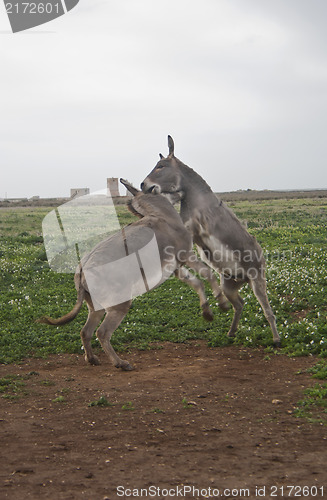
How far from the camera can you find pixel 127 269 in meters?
7.85

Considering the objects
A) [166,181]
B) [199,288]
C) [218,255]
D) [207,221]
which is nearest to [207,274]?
[199,288]

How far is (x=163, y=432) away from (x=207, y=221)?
433cm

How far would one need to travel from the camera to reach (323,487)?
168 inches

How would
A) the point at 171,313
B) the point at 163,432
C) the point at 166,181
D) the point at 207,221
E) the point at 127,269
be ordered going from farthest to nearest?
the point at 171,313 < the point at 207,221 < the point at 166,181 < the point at 127,269 < the point at 163,432

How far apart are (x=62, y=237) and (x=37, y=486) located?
16.6m

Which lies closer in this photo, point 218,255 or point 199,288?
point 199,288

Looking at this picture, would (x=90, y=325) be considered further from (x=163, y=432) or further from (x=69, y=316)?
(x=163, y=432)

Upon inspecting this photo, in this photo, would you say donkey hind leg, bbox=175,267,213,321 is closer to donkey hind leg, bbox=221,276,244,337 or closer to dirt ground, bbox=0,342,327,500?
dirt ground, bbox=0,342,327,500

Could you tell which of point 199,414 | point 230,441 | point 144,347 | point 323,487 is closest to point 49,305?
point 144,347

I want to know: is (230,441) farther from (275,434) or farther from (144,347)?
(144,347)

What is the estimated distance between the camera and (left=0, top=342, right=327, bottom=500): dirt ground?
4406 millimetres

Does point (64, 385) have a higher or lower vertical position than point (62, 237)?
lower

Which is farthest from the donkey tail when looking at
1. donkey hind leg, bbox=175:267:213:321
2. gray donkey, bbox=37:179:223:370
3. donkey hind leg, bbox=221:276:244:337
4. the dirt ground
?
donkey hind leg, bbox=221:276:244:337

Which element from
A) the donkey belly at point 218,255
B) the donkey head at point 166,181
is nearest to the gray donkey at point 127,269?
the donkey head at point 166,181
